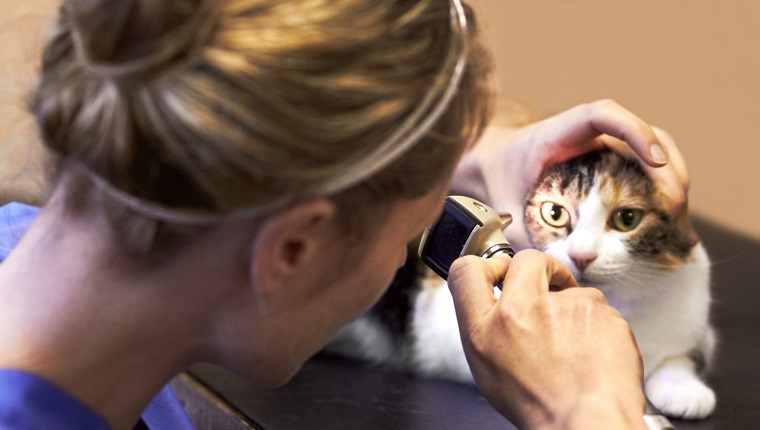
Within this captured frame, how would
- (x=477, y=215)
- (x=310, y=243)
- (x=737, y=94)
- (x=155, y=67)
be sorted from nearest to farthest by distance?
(x=155, y=67) < (x=310, y=243) < (x=477, y=215) < (x=737, y=94)

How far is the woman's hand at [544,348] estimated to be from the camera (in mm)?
607

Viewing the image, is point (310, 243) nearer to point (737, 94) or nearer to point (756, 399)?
point (756, 399)

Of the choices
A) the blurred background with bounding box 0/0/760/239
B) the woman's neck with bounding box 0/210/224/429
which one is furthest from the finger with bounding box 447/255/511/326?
the blurred background with bounding box 0/0/760/239

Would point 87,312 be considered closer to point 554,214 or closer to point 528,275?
point 528,275

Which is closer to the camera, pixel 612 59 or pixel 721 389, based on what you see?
pixel 721 389

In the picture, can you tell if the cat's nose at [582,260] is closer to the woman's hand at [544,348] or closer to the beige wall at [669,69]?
the woman's hand at [544,348]

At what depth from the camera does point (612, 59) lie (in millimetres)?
1492

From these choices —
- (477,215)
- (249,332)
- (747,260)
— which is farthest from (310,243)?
(747,260)

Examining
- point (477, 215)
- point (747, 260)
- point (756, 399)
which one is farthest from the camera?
point (747, 260)

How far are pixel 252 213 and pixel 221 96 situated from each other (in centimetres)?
9

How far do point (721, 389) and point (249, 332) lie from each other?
2.31 feet

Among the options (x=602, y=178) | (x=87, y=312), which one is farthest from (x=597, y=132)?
(x=87, y=312)

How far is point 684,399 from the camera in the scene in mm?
963

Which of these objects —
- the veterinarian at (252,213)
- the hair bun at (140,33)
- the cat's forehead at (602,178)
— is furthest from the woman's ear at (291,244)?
the cat's forehead at (602,178)
